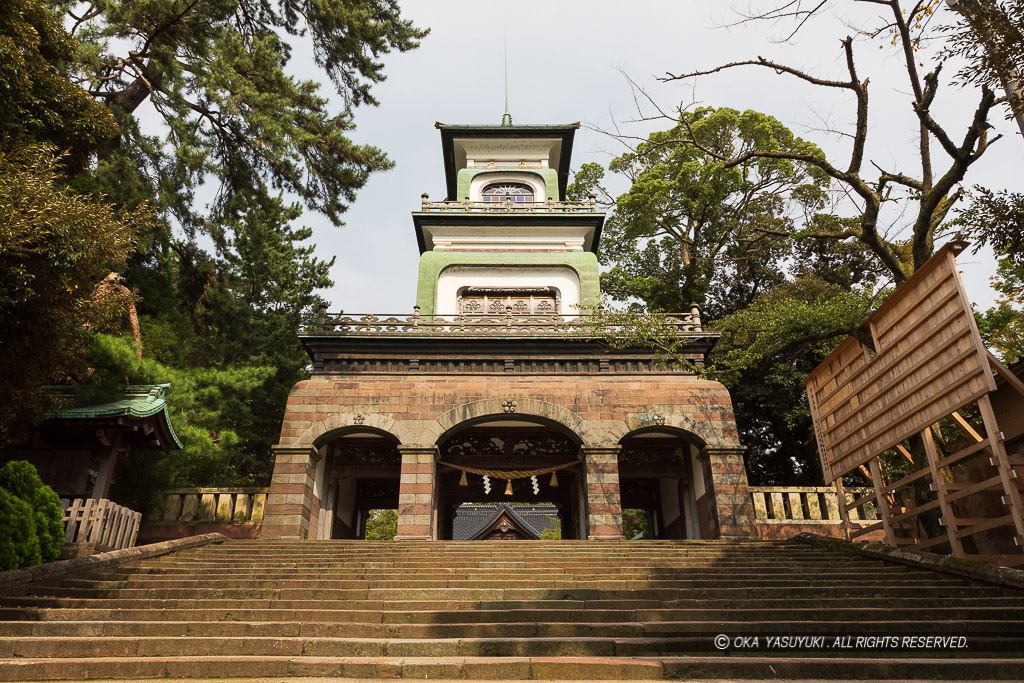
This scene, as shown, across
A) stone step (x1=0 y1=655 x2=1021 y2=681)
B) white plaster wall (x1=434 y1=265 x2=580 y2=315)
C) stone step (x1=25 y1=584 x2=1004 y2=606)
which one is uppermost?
white plaster wall (x1=434 y1=265 x2=580 y2=315)

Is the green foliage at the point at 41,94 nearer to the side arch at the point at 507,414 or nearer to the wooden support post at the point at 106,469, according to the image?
the wooden support post at the point at 106,469

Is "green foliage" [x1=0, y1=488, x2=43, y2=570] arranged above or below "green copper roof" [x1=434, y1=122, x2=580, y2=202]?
below

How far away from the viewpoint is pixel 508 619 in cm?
607

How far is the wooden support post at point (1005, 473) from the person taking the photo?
7219 millimetres

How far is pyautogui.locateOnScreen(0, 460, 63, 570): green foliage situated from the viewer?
7355 mm

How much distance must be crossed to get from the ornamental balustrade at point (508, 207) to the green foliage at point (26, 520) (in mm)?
14049

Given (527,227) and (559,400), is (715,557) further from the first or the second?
(527,227)

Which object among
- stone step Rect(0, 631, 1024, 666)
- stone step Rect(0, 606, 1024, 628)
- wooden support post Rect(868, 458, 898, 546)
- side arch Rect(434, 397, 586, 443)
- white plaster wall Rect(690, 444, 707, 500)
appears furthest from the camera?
white plaster wall Rect(690, 444, 707, 500)

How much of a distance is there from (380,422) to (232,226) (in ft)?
33.7

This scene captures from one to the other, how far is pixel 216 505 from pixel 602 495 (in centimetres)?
930

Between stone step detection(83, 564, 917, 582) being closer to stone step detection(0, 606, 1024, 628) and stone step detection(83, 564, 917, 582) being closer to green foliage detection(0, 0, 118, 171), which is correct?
stone step detection(0, 606, 1024, 628)

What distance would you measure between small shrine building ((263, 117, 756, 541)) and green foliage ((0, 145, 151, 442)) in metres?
5.82

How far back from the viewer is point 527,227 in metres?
20.3

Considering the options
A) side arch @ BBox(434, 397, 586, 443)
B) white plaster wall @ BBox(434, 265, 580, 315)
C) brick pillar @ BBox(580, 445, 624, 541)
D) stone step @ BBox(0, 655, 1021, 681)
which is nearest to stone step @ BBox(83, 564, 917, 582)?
stone step @ BBox(0, 655, 1021, 681)
